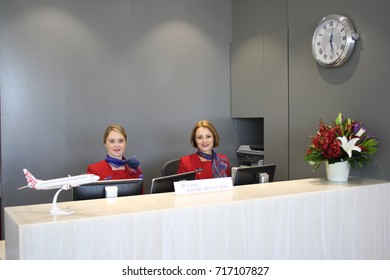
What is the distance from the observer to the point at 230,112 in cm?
520

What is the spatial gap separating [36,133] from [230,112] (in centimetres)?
218

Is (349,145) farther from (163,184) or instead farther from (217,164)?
(163,184)

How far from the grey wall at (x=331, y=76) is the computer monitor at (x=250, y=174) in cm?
77

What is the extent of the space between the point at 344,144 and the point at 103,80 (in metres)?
2.49

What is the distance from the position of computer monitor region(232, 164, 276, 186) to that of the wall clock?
1.06 m

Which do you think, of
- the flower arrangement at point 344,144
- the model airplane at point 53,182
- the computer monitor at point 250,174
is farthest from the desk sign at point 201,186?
the flower arrangement at point 344,144

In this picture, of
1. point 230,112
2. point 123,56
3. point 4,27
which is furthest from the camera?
point 230,112

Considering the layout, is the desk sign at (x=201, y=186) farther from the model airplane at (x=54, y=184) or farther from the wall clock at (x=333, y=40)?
the wall clock at (x=333, y=40)

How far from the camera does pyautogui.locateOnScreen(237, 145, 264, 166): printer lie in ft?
15.8

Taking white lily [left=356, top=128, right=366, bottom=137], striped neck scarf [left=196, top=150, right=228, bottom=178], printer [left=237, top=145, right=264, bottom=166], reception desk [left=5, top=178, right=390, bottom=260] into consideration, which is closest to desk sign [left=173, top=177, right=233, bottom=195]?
reception desk [left=5, top=178, right=390, bottom=260]

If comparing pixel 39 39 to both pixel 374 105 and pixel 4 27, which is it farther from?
pixel 374 105
